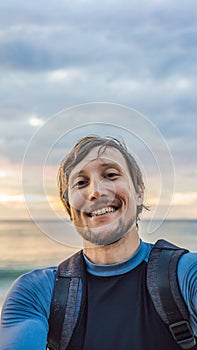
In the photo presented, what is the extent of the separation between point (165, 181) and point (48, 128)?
0.50m

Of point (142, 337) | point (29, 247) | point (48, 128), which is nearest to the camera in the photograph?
point (142, 337)

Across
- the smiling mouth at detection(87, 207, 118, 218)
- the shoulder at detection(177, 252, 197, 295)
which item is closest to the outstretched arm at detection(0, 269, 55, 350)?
the smiling mouth at detection(87, 207, 118, 218)

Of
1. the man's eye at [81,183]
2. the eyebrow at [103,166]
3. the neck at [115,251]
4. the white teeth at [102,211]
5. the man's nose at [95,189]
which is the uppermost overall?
the eyebrow at [103,166]

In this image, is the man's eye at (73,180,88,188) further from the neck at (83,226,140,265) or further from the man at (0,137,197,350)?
the neck at (83,226,140,265)

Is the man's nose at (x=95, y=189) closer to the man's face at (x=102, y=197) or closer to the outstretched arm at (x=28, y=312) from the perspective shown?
the man's face at (x=102, y=197)

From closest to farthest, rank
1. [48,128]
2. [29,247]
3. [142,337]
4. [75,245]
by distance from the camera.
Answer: [142,337] → [48,128] → [75,245] → [29,247]

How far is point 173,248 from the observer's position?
263 cm

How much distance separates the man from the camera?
2.50 metres

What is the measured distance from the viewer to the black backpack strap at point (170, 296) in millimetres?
2465

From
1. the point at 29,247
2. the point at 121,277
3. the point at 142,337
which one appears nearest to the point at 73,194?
the point at 121,277

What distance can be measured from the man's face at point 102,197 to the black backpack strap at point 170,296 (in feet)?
0.67

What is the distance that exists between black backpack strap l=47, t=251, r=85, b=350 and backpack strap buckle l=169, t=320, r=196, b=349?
14.2 inches

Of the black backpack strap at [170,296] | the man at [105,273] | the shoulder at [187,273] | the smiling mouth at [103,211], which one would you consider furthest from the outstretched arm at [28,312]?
the shoulder at [187,273]

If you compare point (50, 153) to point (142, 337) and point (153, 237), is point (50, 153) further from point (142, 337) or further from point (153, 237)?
point (142, 337)
